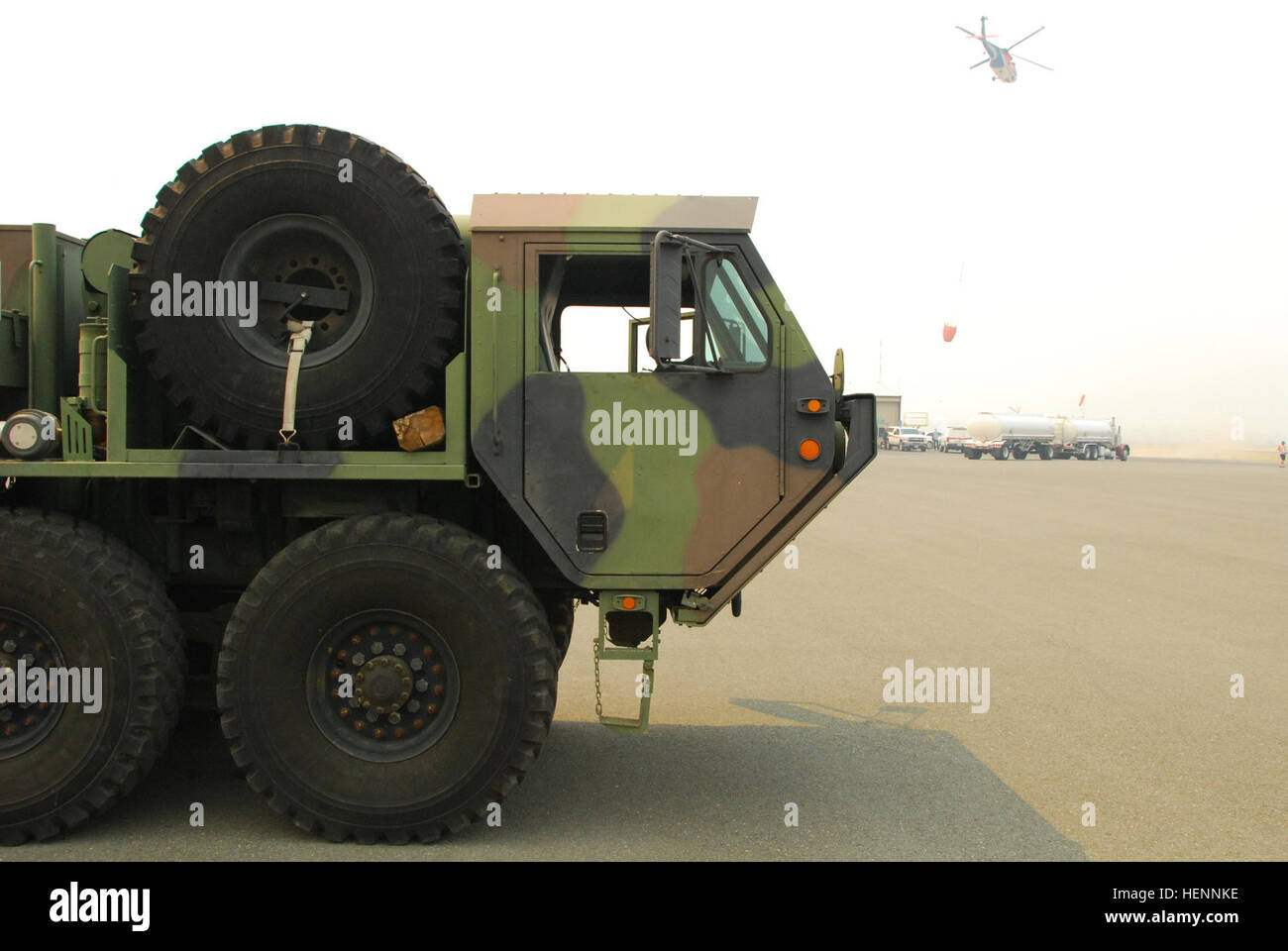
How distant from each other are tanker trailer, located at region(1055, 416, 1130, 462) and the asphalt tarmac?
62.2 metres

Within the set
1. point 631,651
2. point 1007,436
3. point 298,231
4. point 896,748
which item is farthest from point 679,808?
point 1007,436

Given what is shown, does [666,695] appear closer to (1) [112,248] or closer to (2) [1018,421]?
(1) [112,248]

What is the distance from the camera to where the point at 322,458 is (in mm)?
4945

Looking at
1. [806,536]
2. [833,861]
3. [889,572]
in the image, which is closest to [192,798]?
[833,861]

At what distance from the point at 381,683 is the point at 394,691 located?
0.07 metres

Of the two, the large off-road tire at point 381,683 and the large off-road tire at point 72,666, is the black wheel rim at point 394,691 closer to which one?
the large off-road tire at point 381,683

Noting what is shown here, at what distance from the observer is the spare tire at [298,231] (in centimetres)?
493

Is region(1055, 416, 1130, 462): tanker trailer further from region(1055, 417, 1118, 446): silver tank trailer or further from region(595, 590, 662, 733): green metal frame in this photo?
region(595, 590, 662, 733): green metal frame

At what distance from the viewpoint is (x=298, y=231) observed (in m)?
5.04

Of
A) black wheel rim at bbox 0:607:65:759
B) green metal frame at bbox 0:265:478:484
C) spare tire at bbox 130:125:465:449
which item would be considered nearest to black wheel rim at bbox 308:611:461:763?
green metal frame at bbox 0:265:478:484

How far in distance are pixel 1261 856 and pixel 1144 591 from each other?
27.5 ft

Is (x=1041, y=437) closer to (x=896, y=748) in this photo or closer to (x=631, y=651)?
(x=896, y=748)

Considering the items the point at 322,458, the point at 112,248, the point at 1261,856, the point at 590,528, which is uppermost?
the point at 112,248

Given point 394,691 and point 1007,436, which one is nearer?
point 394,691
